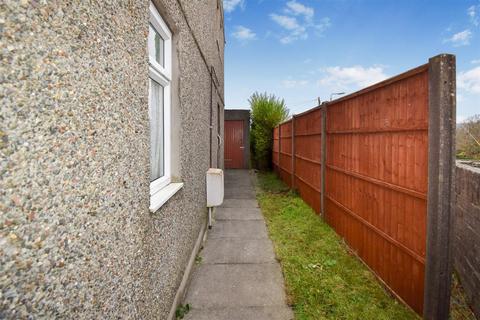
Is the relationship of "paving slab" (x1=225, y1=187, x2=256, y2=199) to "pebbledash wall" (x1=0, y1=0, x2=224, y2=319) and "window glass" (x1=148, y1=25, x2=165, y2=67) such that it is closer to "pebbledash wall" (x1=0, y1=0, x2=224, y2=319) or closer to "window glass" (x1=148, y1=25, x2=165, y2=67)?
"window glass" (x1=148, y1=25, x2=165, y2=67)

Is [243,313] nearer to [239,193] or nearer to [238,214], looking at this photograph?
[238,214]

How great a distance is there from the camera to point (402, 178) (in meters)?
2.50

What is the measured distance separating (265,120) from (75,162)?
11930 mm

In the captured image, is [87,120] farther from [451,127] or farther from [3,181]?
[451,127]

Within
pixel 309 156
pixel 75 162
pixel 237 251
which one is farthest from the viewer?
pixel 309 156

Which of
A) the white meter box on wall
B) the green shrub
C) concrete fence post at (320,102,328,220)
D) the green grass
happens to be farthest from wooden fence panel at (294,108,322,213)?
the green shrub

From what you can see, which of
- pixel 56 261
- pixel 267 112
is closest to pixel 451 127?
pixel 56 261

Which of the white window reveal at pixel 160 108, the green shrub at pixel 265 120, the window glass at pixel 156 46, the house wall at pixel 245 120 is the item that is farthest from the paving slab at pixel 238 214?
the house wall at pixel 245 120

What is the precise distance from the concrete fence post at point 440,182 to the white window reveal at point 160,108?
203 centimetres

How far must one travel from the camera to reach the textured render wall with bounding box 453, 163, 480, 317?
7.62 ft

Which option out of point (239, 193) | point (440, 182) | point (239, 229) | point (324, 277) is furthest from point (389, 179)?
point (239, 193)

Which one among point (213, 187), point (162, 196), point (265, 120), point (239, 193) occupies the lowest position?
point (239, 193)

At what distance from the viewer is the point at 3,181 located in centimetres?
63

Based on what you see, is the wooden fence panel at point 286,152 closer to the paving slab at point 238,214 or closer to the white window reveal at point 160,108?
the paving slab at point 238,214
